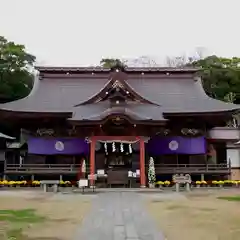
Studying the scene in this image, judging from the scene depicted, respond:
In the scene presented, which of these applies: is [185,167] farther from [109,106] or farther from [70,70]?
[70,70]

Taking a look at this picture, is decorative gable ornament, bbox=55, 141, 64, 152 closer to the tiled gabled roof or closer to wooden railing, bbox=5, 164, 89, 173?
wooden railing, bbox=5, 164, 89, 173

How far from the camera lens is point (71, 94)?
28.5 meters

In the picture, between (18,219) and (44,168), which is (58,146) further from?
(18,219)

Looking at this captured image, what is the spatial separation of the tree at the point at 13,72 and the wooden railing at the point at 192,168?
20.4 metres

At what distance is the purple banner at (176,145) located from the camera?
25.2 metres

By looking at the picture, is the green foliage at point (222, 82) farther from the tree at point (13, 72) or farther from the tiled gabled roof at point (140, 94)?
the tree at point (13, 72)

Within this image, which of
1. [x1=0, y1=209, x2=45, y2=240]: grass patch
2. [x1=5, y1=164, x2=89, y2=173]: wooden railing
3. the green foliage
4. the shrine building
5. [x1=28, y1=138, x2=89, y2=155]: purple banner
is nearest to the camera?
[x1=0, y1=209, x2=45, y2=240]: grass patch

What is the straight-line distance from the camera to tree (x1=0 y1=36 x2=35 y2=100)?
3875 centimetres

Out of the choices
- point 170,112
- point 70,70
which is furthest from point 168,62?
point 170,112

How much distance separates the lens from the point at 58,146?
2500 cm

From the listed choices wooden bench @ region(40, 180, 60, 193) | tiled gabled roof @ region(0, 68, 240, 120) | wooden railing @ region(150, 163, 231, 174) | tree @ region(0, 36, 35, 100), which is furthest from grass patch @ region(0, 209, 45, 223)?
tree @ region(0, 36, 35, 100)

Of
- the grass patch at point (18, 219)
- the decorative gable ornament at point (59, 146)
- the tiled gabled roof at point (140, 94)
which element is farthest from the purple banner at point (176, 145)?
the grass patch at point (18, 219)

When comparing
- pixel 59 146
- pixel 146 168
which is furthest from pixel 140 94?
pixel 59 146

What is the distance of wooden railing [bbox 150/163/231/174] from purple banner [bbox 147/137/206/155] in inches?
35.9
